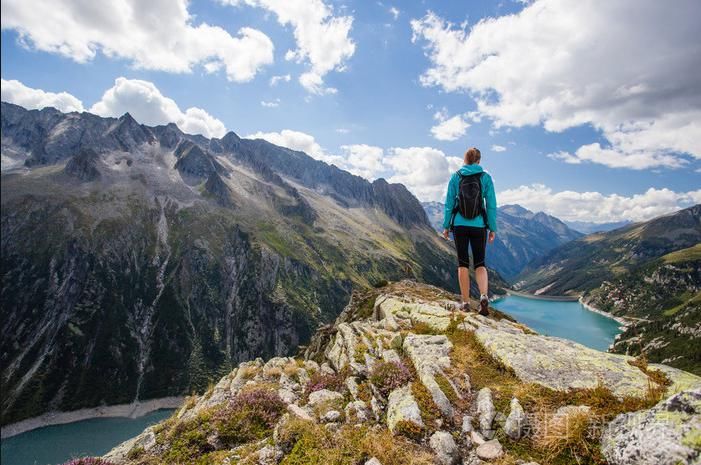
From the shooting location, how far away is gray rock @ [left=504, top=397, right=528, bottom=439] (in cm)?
769

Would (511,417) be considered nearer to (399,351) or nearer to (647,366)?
(647,366)

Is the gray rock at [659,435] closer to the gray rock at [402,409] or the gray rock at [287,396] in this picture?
the gray rock at [402,409]

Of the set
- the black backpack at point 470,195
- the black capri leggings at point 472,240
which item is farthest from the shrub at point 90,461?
the black backpack at point 470,195

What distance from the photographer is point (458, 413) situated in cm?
898

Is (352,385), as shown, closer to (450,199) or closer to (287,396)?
(287,396)

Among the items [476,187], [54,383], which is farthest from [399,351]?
[54,383]

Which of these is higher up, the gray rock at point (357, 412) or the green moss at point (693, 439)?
the green moss at point (693, 439)

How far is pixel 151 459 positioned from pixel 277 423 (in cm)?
361

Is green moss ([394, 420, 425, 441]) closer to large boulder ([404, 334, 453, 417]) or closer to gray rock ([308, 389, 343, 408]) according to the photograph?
large boulder ([404, 334, 453, 417])

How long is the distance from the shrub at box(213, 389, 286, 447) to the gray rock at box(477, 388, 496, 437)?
20.3 ft

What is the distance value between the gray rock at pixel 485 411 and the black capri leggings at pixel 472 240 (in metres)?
6.24

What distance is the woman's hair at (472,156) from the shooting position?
47.2 feet

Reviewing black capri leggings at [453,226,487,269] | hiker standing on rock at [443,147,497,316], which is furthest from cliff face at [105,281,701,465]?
hiker standing on rock at [443,147,497,316]

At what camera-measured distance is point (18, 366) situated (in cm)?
19150
